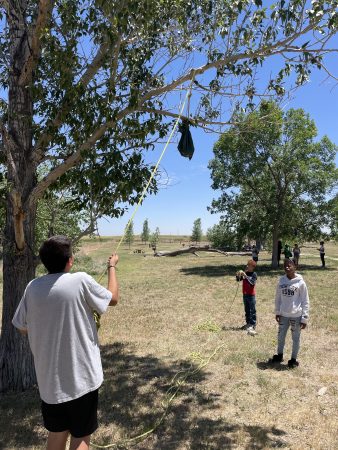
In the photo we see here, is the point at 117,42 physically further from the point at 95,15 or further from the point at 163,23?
the point at 163,23

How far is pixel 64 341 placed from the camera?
2824mm

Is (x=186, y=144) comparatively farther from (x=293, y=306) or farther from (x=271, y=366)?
(x=271, y=366)

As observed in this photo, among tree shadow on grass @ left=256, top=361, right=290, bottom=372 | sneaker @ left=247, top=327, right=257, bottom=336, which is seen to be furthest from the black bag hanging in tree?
sneaker @ left=247, top=327, right=257, bottom=336

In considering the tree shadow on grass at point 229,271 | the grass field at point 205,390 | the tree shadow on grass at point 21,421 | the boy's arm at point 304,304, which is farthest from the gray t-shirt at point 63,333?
the tree shadow on grass at point 229,271

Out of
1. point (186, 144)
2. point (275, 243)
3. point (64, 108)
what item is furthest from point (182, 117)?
point (275, 243)

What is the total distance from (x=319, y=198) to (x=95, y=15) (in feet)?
71.4

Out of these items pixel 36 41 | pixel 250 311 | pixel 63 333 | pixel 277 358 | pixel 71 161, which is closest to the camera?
pixel 63 333

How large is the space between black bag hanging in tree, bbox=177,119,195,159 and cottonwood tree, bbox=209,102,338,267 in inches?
722

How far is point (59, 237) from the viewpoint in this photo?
298 centimetres

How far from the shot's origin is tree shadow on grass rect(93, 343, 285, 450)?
4.52 meters

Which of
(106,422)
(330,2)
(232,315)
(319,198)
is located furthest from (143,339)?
(319,198)

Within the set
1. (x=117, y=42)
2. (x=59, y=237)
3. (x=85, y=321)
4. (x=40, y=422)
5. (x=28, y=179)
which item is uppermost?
(x=117, y=42)

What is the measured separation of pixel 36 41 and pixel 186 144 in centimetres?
259

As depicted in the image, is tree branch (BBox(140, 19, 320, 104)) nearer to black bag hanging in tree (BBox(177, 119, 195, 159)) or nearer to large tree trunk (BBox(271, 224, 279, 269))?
black bag hanging in tree (BBox(177, 119, 195, 159))
